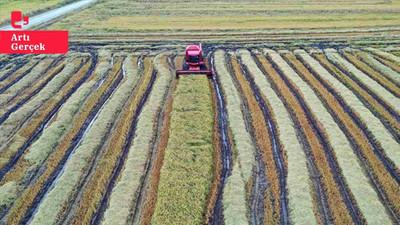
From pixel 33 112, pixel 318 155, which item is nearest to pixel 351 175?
pixel 318 155

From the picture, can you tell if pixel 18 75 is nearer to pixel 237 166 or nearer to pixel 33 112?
pixel 33 112

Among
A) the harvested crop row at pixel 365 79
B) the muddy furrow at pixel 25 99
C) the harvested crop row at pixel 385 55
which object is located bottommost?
the muddy furrow at pixel 25 99

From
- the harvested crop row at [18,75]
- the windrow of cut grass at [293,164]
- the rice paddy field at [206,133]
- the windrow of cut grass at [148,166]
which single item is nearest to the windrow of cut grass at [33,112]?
the rice paddy field at [206,133]

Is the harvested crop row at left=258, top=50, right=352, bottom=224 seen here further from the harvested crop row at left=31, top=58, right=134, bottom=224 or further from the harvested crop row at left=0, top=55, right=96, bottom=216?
the harvested crop row at left=0, top=55, right=96, bottom=216

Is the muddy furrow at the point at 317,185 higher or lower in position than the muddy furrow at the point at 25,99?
lower

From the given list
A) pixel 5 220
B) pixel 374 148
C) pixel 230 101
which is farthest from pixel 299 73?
pixel 5 220

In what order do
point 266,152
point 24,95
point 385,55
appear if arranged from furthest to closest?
1. point 385,55
2. point 24,95
3. point 266,152

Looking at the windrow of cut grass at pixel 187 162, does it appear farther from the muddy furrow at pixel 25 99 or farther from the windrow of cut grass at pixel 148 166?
the muddy furrow at pixel 25 99
